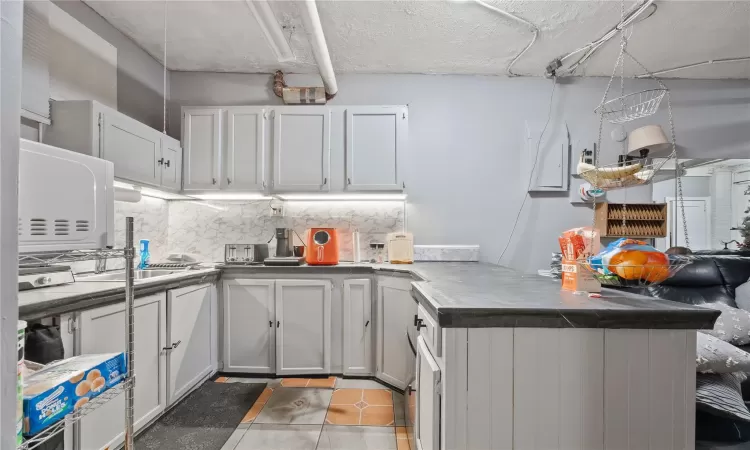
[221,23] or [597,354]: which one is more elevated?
[221,23]

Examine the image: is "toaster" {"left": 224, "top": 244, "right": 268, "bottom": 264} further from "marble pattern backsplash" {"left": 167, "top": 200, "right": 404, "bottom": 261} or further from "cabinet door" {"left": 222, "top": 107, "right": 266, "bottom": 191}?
"cabinet door" {"left": 222, "top": 107, "right": 266, "bottom": 191}

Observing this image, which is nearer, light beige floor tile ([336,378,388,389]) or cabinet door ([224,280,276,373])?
light beige floor tile ([336,378,388,389])

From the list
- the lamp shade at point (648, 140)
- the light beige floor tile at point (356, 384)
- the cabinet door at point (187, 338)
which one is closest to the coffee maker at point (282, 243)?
the cabinet door at point (187, 338)

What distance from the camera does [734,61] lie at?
10.00ft

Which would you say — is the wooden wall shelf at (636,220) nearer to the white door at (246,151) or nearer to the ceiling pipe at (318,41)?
the ceiling pipe at (318,41)

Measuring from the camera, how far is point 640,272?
3.68ft

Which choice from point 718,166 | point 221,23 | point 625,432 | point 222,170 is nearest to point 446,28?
point 221,23

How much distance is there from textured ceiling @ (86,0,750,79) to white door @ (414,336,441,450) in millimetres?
2290

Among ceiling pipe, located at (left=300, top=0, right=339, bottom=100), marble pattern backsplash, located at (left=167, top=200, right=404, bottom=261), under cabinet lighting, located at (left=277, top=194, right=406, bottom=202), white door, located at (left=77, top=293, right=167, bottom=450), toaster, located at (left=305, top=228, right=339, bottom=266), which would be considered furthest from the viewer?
marble pattern backsplash, located at (left=167, top=200, right=404, bottom=261)

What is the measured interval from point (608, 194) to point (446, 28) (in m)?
2.24

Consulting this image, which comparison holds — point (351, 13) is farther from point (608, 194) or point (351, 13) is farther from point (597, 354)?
point (608, 194)

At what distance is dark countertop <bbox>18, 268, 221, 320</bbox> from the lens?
130 cm

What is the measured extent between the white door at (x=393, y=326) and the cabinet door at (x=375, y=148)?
884mm

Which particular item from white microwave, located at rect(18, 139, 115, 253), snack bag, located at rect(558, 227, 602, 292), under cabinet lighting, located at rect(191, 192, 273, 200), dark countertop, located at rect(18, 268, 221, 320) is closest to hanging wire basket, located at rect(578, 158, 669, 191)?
snack bag, located at rect(558, 227, 602, 292)
